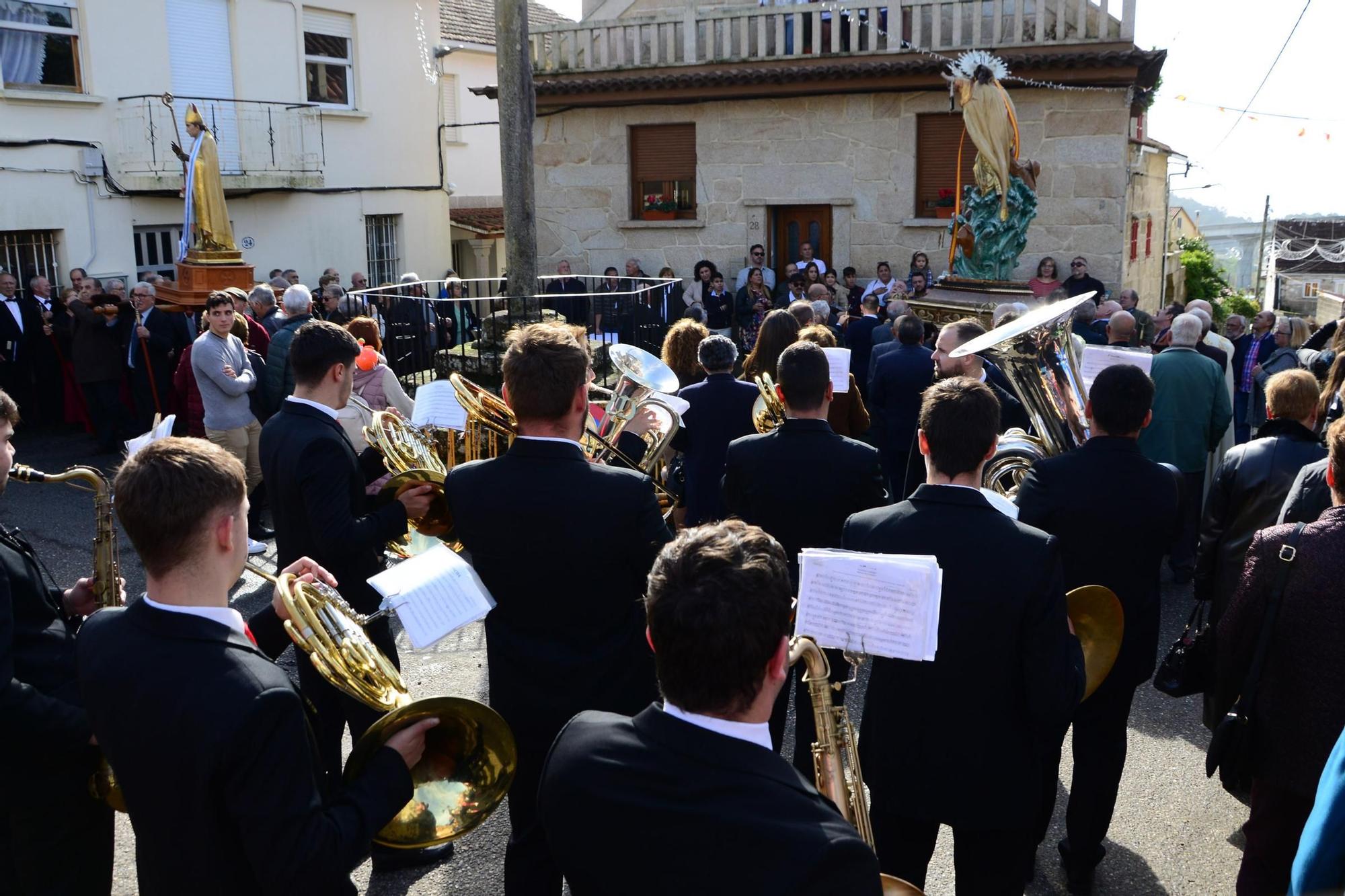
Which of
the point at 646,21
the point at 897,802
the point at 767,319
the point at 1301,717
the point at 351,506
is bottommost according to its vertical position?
the point at 897,802

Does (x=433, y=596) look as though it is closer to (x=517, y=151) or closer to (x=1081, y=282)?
(x=517, y=151)

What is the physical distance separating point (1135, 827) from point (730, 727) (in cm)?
308

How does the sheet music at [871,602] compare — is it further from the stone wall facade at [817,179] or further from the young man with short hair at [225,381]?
the stone wall facade at [817,179]

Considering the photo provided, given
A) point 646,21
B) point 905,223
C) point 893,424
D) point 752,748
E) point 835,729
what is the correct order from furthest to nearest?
point 646,21 → point 905,223 → point 893,424 → point 835,729 → point 752,748

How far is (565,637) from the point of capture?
3.06 m

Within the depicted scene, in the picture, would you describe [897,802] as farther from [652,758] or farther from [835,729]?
[652,758]

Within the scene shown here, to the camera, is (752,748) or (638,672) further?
(638,672)

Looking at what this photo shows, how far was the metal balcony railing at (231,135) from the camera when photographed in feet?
47.9

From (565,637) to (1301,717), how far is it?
1.94 meters

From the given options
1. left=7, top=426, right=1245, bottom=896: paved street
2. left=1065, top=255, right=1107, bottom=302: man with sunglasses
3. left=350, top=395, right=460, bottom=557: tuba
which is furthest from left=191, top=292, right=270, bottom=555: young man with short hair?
left=1065, top=255, right=1107, bottom=302: man with sunglasses

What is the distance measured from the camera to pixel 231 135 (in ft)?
53.0

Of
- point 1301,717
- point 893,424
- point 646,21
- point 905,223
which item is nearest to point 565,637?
point 1301,717

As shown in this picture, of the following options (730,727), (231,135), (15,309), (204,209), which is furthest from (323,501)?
(231,135)

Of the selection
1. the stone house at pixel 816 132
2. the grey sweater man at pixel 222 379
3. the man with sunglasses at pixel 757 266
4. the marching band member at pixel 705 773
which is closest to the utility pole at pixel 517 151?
the man with sunglasses at pixel 757 266
